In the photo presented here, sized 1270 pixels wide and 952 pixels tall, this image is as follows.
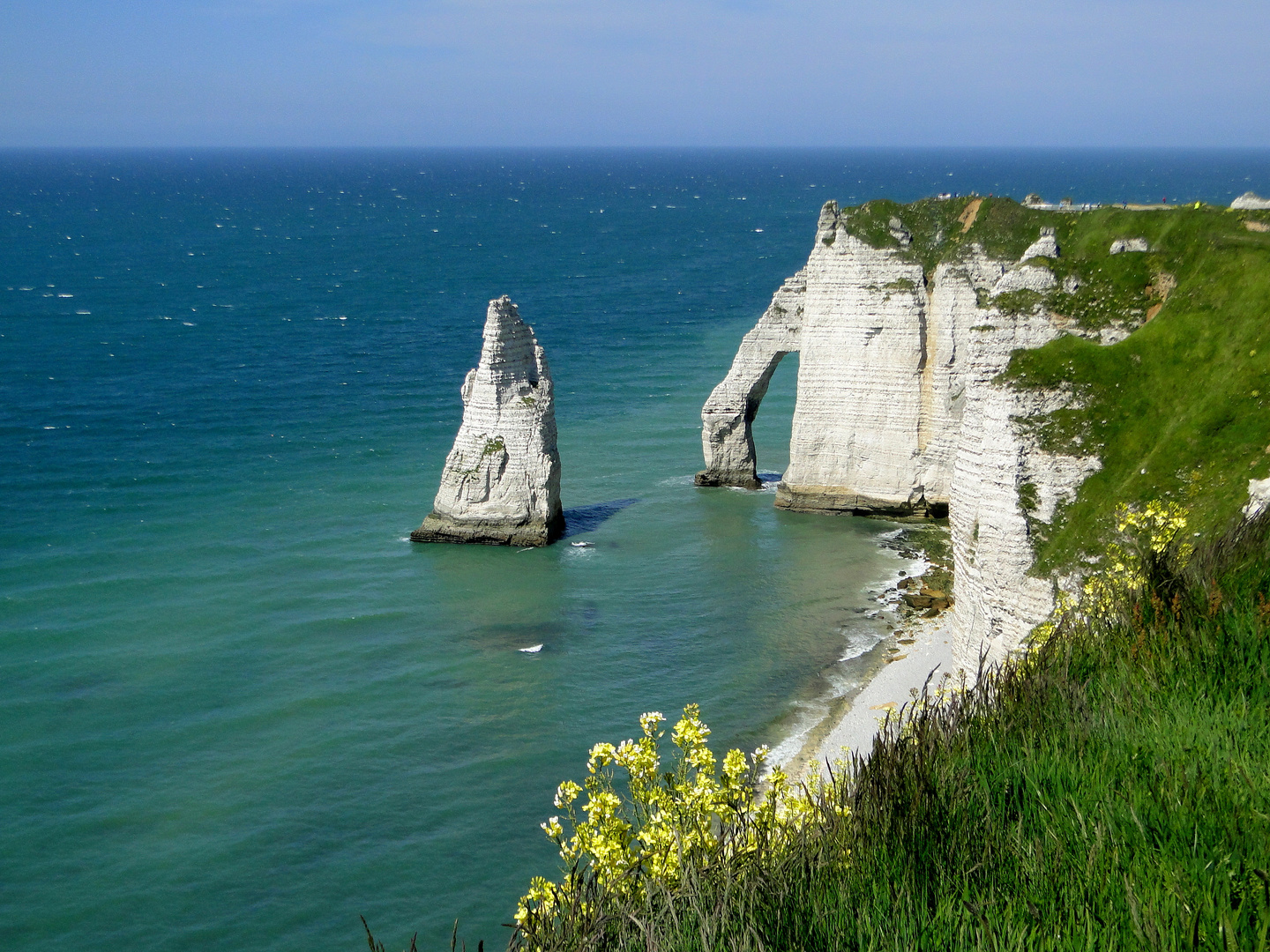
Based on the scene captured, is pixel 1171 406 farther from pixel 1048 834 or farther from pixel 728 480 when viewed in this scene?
pixel 728 480

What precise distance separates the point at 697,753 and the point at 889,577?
81.7ft

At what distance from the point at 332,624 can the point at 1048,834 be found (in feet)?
86.2

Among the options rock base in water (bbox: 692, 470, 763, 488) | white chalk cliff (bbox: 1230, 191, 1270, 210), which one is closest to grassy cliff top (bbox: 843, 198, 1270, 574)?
white chalk cliff (bbox: 1230, 191, 1270, 210)

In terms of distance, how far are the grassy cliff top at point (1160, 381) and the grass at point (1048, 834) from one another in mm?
9439

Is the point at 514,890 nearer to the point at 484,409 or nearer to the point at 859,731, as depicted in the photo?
the point at 859,731

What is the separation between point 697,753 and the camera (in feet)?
29.7

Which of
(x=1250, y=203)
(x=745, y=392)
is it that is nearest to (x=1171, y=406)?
(x=1250, y=203)

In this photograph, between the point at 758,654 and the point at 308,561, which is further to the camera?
the point at 308,561

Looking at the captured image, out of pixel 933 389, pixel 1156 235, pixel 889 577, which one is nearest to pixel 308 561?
pixel 889 577

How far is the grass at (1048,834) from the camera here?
613 centimetres

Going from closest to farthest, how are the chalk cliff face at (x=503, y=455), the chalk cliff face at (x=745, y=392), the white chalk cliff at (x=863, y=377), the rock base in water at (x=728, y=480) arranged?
1. the chalk cliff face at (x=503, y=455)
2. the white chalk cliff at (x=863, y=377)
3. the chalk cliff face at (x=745, y=392)
4. the rock base in water at (x=728, y=480)

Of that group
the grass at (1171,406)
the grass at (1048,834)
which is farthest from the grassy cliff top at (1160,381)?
the grass at (1048,834)

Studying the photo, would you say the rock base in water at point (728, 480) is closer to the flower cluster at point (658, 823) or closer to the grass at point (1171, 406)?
the grass at point (1171, 406)

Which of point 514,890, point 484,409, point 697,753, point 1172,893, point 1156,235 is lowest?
point 514,890
